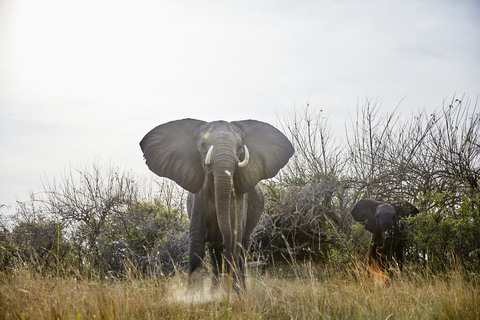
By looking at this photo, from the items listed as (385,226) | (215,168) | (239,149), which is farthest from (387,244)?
(215,168)

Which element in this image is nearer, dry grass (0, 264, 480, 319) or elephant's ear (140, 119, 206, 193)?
dry grass (0, 264, 480, 319)

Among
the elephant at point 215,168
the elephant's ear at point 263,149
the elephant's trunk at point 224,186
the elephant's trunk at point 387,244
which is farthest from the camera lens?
the elephant's trunk at point 387,244

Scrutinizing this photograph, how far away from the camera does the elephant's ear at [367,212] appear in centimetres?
845

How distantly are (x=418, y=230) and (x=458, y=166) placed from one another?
87.8 inches

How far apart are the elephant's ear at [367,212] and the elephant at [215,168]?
125 inches

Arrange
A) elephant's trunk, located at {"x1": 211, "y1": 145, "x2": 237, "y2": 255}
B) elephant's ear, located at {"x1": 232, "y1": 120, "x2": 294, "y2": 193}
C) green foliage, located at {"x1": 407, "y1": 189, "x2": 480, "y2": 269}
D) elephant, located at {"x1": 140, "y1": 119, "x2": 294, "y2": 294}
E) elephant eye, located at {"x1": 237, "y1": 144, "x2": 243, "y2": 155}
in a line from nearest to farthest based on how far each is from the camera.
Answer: elephant's trunk, located at {"x1": 211, "y1": 145, "x2": 237, "y2": 255}, elephant, located at {"x1": 140, "y1": 119, "x2": 294, "y2": 294}, elephant eye, located at {"x1": 237, "y1": 144, "x2": 243, "y2": 155}, elephant's ear, located at {"x1": 232, "y1": 120, "x2": 294, "y2": 193}, green foliage, located at {"x1": 407, "y1": 189, "x2": 480, "y2": 269}

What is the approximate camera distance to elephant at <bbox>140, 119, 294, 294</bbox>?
17.0ft

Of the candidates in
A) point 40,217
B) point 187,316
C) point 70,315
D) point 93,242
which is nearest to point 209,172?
point 187,316

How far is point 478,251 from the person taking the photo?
6.87m

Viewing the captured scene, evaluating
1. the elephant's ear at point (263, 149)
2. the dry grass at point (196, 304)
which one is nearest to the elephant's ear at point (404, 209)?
the dry grass at point (196, 304)

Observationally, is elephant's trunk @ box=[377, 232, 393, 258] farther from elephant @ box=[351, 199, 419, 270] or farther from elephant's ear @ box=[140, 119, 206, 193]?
elephant's ear @ box=[140, 119, 206, 193]

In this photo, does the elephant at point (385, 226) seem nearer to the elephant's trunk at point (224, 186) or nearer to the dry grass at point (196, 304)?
the dry grass at point (196, 304)

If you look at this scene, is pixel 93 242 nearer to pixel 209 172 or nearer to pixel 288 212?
pixel 288 212

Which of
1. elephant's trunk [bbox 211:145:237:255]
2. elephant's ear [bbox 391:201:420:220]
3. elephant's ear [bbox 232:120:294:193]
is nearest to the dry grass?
elephant's trunk [bbox 211:145:237:255]
